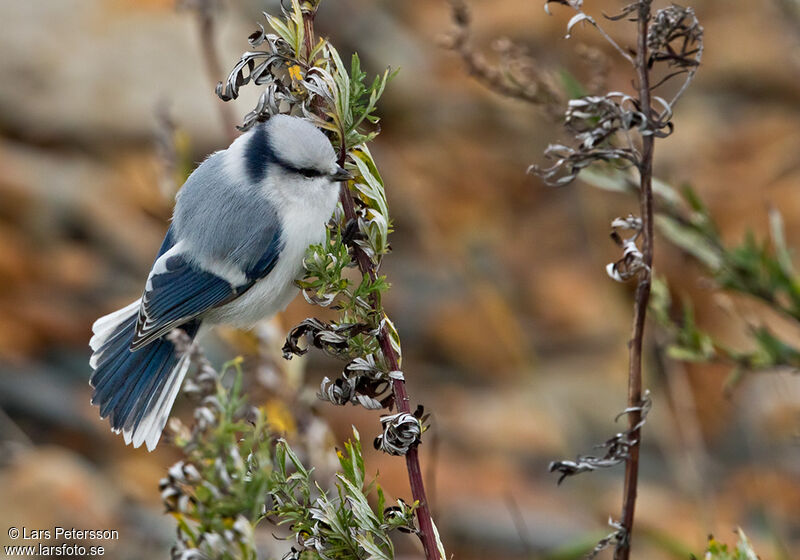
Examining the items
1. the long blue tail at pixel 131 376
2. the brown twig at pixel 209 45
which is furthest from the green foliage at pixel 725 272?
the long blue tail at pixel 131 376

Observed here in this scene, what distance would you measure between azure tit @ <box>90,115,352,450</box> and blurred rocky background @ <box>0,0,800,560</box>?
99 cm

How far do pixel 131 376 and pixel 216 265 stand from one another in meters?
0.26

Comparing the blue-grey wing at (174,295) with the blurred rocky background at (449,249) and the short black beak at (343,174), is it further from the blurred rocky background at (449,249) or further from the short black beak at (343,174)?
the blurred rocky background at (449,249)

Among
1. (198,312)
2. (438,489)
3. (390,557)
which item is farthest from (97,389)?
(438,489)

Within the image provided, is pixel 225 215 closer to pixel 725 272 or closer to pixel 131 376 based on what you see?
pixel 131 376

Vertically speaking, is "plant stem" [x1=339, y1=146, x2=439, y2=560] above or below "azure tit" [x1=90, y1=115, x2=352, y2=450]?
below

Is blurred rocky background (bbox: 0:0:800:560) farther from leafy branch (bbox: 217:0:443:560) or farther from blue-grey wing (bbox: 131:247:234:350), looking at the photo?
leafy branch (bbox: 217:0:443:560)

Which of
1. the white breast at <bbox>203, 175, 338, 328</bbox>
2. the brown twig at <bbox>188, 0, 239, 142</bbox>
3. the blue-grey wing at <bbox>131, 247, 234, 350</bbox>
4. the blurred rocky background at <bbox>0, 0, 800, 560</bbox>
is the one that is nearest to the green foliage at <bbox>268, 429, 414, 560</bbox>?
the white breast at <bbox>203, 175, 338, 328</bbox>

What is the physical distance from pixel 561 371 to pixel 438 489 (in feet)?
2.03

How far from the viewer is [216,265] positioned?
1568 mm

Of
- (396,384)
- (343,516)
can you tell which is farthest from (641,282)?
(343,516)

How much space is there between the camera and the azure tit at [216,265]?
1486 mm

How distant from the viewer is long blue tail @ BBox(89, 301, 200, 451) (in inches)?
57.4

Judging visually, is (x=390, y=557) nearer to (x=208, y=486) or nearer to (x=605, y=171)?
(x=208, y=486)
